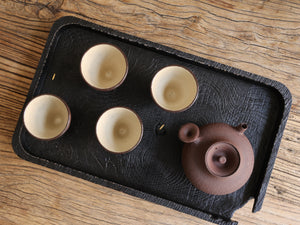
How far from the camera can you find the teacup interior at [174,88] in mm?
985

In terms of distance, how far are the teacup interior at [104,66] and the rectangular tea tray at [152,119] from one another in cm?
4

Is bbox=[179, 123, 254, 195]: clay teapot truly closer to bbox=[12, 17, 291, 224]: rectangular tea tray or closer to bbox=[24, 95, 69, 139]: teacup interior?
bbox=[12, 17, 291, 224]: rectangular tea tray

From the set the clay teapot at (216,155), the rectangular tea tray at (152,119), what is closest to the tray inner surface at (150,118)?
the rectangular tea tray at (152,119)

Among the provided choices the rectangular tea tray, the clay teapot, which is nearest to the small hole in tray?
the rectangular tea tray

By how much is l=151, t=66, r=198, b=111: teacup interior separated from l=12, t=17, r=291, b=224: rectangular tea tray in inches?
1.5

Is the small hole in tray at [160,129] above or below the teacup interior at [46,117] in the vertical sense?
above

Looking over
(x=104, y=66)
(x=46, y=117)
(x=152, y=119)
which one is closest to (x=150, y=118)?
(x=152, y=119)

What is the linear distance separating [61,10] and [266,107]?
0.91 meters

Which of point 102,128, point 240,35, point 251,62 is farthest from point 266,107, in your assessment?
point 102,128

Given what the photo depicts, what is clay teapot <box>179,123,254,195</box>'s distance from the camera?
33.3 inches

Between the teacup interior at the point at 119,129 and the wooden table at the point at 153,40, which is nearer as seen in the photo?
the teacup interior at the point at 119,129

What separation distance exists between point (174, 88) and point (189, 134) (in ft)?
0.72

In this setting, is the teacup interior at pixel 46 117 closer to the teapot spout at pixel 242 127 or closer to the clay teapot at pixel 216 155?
the clay teapot at pixel 216 155

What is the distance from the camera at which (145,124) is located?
3.39 feet
